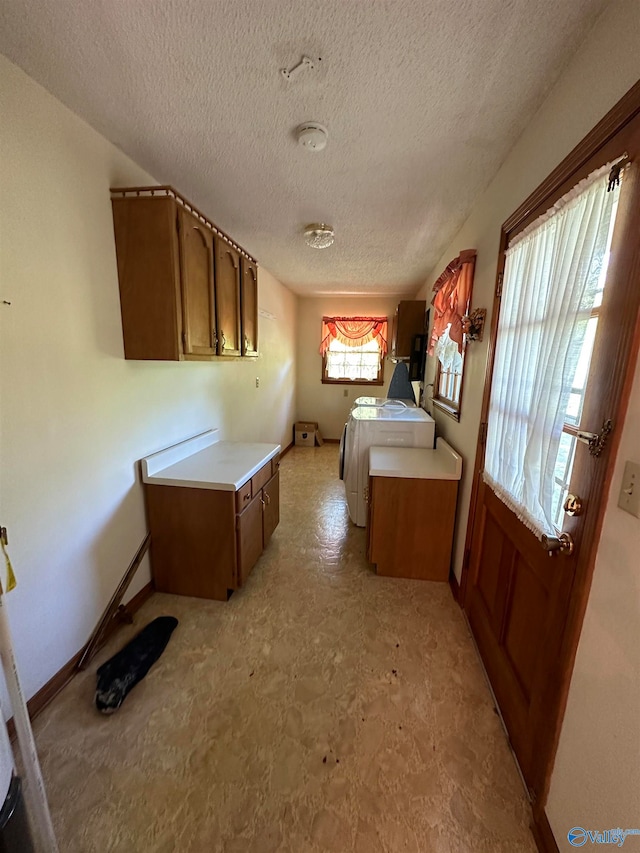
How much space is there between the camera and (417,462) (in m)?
2.41

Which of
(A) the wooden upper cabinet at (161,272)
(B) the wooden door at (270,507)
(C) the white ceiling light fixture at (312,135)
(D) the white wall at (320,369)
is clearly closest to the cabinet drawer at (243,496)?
(B) the wooden door at (270,507)

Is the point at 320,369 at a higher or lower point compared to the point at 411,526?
higher

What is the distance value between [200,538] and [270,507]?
0.62m

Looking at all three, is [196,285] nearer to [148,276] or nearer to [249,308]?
[148,276]

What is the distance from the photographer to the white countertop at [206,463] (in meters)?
1.94

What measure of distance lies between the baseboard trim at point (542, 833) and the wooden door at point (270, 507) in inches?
69.4

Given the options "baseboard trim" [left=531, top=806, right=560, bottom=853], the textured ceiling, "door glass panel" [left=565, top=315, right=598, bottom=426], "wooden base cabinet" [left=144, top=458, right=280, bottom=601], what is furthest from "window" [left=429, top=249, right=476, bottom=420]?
"baseboard trim" [left=531, top=806, right=560, bottom=853]

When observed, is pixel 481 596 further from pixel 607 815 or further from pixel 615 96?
pixel 615 96

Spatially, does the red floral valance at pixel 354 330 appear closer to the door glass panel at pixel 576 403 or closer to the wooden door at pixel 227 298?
the wooden door at pixel 227 298

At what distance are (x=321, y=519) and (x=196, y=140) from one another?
274cm

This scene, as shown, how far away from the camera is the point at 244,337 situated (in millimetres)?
2523

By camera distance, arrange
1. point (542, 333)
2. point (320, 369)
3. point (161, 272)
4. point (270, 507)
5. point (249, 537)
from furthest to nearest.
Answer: point (320, 369), point (270, 507), point (249, 537), point (161, 272), point (542, 333)

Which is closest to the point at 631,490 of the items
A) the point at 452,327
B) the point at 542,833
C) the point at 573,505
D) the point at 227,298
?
the point at 573,505

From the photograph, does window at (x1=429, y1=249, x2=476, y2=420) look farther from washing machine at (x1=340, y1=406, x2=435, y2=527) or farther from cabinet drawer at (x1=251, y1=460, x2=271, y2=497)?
cabinet drawer at (x1=251, y1=460, x2=271, y2=497)
